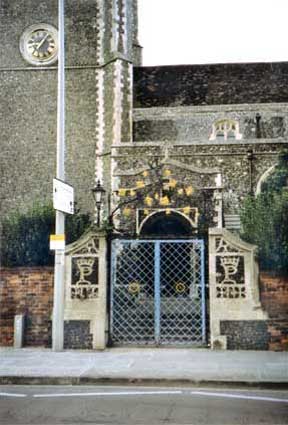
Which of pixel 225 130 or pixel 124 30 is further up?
pixel 124 30

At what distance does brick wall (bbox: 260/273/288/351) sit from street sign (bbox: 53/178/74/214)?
4.09m

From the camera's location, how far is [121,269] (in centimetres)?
1183

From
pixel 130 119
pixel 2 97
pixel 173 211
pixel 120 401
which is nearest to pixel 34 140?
pixel 2 97

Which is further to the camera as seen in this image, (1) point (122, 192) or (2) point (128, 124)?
(2) point (128, 124)

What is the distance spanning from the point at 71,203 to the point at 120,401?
18.6 ft

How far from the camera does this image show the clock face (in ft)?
93.9

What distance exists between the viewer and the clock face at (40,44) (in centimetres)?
2861

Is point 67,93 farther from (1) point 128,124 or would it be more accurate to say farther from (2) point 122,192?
(2) point 122,192

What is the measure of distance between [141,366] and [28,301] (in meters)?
3.32

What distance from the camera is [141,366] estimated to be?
347 inches

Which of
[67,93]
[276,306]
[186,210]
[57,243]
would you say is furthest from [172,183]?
[67,93]

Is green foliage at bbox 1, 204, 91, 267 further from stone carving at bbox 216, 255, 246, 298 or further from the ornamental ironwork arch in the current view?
stone carving at bbox 216, 255, 246, 298

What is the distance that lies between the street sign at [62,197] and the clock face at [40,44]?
18.9 meters

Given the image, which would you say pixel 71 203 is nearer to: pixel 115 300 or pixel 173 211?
pixel 115 300
